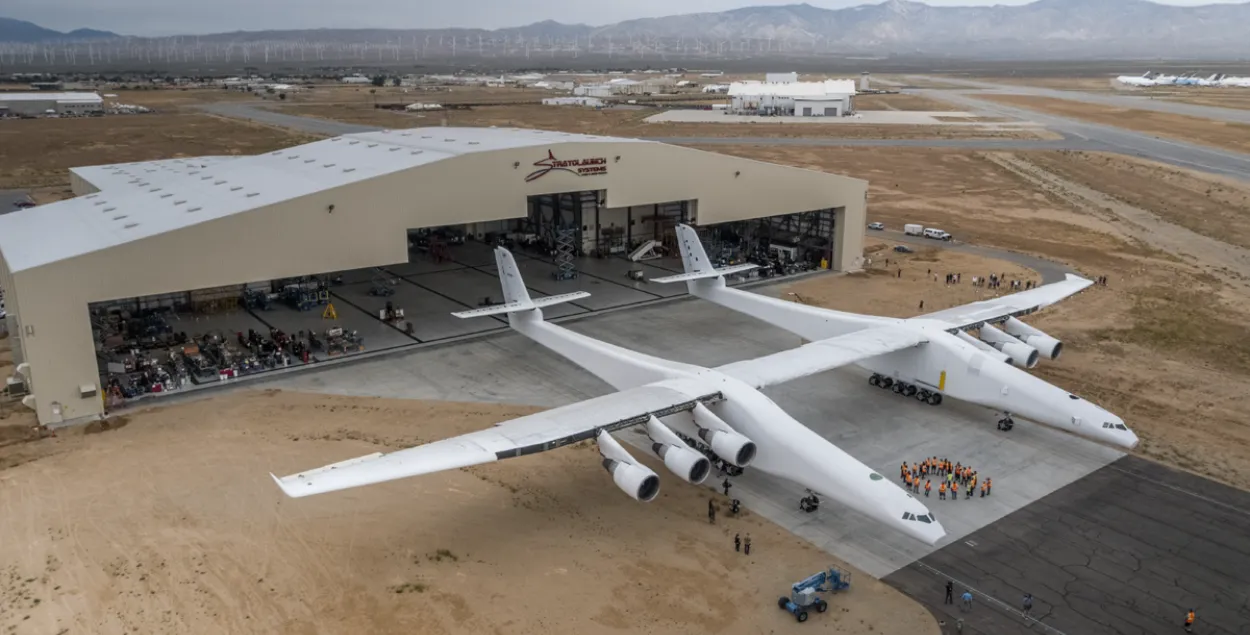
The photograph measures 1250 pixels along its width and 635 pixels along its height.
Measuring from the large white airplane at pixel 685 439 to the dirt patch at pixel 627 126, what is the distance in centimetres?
10213

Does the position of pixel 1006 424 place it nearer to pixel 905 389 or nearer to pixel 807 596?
pixel 905 389

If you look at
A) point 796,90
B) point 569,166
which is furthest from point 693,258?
point 796,90

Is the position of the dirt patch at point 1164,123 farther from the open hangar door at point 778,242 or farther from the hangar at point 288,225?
the hangar at point 288,225

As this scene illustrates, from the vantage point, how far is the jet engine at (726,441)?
26.2m

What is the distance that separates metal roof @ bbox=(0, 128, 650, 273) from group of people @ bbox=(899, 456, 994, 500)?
25.9 meters

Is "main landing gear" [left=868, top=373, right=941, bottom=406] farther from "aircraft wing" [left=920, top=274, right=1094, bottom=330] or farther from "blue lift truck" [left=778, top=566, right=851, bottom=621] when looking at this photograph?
"blue lift truck" [left=778, top=566, right=851, bottom=621]

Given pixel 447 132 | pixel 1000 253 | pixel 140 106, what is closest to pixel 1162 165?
pixel 1000 253

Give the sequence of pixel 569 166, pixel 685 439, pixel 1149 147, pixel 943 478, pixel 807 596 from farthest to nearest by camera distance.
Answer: pixel 1149 147, pixel 569 166, pixel 685 439, pixel 943 478, pixel 807 596

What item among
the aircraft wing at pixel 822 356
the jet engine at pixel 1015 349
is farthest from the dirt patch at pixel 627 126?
the aircraft wing at pixel 822 356

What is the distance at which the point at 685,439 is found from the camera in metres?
29.6

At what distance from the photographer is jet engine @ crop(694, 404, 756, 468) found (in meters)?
26.2

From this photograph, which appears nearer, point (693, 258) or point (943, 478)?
point (943, 478)

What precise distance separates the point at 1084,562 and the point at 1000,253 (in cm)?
4429

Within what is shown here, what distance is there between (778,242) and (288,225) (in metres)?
37.3
